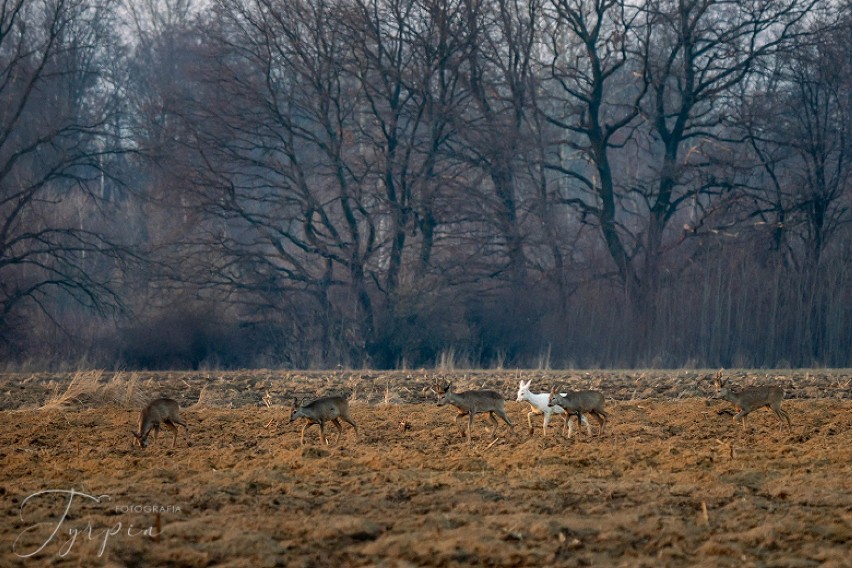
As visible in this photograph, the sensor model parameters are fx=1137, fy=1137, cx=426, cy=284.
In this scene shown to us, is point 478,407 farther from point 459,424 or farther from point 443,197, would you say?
point 443,197

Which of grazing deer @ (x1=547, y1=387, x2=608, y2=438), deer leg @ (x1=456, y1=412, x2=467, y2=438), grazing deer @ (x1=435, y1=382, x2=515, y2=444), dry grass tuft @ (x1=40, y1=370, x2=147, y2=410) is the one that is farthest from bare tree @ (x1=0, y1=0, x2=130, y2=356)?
grazing deer @ (x1=547, y1=387, x2=608, y2=438)

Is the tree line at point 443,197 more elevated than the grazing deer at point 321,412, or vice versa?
the tree line at point 443,197

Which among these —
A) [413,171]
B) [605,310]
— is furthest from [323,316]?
[605,310]

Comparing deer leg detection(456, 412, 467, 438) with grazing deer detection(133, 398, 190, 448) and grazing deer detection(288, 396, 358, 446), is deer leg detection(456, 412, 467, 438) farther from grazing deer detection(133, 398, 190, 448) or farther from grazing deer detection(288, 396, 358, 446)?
grazing deer detection(133, 398, 190, 448)

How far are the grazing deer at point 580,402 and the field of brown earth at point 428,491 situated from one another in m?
0.44

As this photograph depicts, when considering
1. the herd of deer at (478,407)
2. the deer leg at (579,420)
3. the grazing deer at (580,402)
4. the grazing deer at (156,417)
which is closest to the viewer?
the grazing deer at (156,417)

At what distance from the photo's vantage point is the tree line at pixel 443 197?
131ft

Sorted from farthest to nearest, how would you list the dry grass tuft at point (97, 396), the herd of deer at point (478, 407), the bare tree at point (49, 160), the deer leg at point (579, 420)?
the bare tree at point (49, 160), the dry grass tuft at point (97, 396), the deer leg at point (579, 420), the herd of deer at point (478, 407)

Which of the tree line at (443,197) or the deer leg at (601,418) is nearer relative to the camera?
the deer leg at (601,418)

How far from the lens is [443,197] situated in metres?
41.8

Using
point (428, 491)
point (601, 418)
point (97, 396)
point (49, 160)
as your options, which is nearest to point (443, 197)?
point (97, 396)

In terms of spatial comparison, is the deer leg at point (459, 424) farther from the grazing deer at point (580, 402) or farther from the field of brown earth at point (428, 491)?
the grazing deer at point (580, 402)

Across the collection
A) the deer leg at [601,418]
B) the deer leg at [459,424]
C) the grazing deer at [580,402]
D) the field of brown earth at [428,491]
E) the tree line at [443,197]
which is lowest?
the field of brown earth at [428,491]

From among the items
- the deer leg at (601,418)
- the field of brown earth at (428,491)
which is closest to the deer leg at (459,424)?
the field of brown earth at (428,491)
